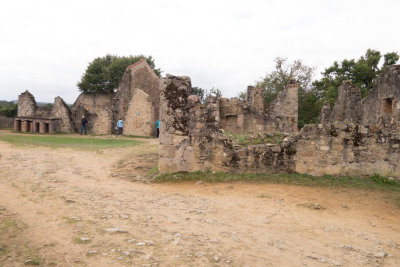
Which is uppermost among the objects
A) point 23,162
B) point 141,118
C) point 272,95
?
point 272,95

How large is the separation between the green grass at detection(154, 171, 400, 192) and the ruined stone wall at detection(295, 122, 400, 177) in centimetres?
24

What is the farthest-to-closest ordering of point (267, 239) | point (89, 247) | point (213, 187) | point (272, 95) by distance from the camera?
point (272, 95) → point (213, 187) → point (267, 239) → point (89, 247)

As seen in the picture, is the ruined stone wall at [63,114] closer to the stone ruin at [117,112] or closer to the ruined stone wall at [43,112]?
the stone ruin at [117,112]

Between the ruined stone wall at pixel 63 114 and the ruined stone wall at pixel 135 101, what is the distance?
13.9ft

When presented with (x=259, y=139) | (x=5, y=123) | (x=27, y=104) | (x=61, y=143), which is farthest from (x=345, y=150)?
(x=5, y=123)

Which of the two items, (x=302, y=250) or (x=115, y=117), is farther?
(x=115, y=117)

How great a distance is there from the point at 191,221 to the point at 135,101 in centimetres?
1621

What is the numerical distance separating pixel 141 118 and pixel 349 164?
14.7 m

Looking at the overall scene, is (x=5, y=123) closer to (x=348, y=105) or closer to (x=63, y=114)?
(x=63, y=114)

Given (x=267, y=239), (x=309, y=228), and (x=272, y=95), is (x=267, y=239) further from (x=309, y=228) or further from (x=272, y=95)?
(x=272, y=95)

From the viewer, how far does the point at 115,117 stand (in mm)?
21391

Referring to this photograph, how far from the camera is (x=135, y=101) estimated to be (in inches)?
766

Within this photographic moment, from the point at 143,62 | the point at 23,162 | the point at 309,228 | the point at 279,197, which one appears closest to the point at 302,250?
the point at 309,228

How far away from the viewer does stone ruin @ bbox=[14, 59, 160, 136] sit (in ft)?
63.5
